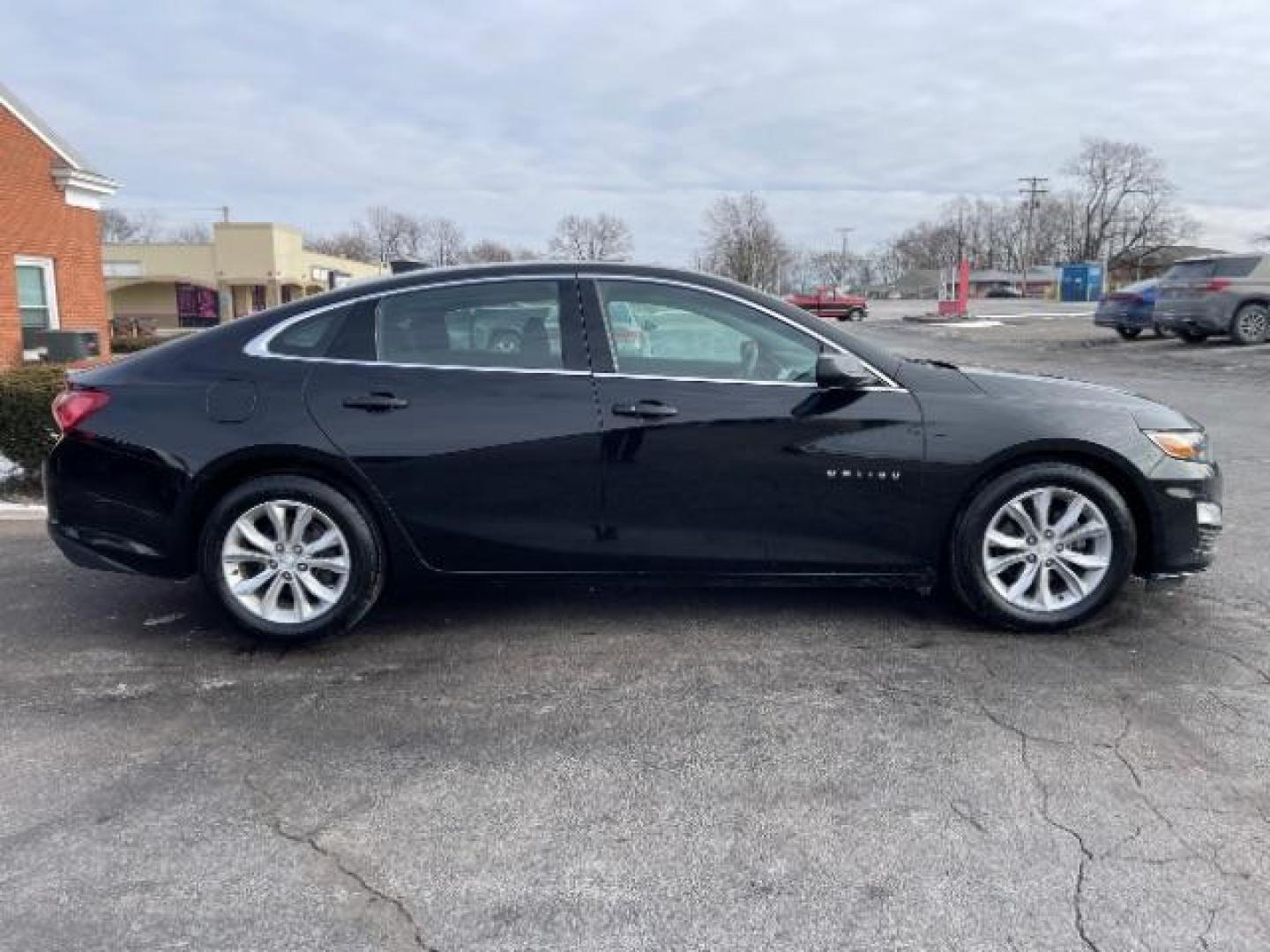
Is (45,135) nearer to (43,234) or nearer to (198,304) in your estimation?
(43,234)

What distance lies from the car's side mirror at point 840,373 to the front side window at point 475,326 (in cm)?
109

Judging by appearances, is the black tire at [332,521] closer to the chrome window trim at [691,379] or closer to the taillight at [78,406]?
the taillight at [78,406]

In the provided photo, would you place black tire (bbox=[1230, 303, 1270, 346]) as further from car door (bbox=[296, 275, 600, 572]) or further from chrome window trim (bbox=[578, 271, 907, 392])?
car door (bbox=[296, 275, 600, 572])

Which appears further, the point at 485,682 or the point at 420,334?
the point at 420,334

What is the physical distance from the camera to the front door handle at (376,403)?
3.97 meters

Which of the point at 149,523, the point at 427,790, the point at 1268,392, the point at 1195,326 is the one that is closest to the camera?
the point at 427,790

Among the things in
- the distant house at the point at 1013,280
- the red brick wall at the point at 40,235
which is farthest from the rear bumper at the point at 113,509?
the distant house at the point at 1013,280

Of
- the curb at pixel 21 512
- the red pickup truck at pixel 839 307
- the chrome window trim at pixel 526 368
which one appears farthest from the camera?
the red pickup truck at pixel 839 307

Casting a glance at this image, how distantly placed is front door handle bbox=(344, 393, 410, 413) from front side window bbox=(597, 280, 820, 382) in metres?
0.92

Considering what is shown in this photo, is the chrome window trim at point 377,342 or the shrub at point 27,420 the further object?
the shrub at point 27,420

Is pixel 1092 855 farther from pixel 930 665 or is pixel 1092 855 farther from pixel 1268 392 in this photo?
pixel 1268 392

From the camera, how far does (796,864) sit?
8.41 feet

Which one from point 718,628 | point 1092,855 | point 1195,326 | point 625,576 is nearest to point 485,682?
point 625,576

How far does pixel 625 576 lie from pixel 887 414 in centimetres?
131
